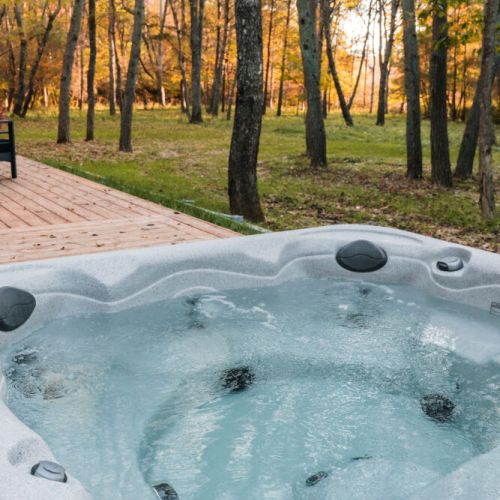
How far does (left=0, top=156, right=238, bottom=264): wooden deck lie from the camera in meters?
4.66

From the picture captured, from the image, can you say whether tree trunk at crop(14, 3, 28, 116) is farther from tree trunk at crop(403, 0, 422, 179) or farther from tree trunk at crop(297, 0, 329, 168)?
tree trunk at crop(403, 0, 422, 179)

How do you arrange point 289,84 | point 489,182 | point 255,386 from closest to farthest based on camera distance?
point 255,386
point 489,182
point 289,84

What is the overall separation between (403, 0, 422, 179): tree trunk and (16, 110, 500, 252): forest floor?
32cm

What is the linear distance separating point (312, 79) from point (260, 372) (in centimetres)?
728

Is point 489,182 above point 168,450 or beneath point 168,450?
above

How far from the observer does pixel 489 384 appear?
3387 mm

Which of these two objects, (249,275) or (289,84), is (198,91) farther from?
(289,84)

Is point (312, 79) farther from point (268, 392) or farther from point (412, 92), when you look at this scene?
point (268, 392)

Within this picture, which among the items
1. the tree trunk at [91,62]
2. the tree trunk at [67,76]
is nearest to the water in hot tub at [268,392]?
the tree trunk at [67,76]

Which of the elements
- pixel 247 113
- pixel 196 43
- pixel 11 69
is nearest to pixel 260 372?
pixel 247 113

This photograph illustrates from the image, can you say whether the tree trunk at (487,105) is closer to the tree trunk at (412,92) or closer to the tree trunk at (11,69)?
the tree trunk at (412,92)

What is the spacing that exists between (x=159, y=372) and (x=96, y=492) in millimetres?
1083

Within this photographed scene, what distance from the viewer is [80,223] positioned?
5375mm

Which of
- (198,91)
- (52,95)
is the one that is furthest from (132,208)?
(52,95)
